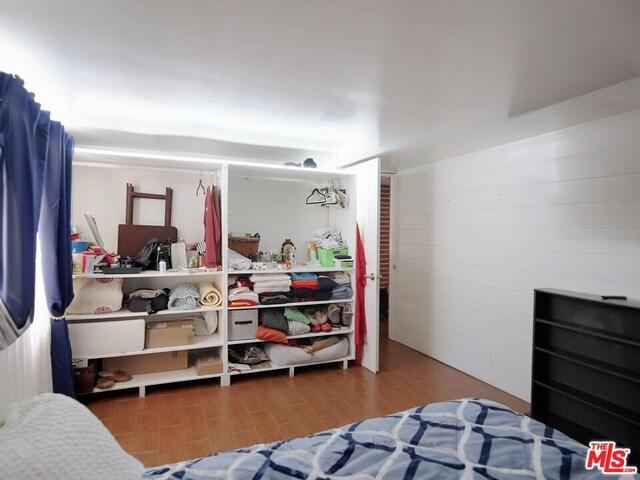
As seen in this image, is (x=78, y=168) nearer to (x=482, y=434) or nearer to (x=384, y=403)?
(x=384, y=403)

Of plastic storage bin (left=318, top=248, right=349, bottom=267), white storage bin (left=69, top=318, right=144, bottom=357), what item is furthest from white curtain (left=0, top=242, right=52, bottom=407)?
plastic storage bin (left=318, top=248, right=349, bottom=267)

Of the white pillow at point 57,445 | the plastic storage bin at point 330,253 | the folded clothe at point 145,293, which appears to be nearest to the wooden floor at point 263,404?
the folded clothe at point 145,293

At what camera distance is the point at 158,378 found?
3.20 meters

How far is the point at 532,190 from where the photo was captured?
3078 millimetres

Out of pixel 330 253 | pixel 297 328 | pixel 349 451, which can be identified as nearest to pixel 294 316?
pixel 297 328

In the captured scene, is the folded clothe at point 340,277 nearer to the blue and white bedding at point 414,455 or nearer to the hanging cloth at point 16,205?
the blue and white bedding at point 414,455

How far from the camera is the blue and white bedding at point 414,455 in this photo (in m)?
1.31

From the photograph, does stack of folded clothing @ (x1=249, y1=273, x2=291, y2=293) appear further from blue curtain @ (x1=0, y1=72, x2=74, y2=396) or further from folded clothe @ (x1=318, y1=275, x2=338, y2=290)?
blue curtain @ (x1=0, y1=72, x2=74, y2=396)

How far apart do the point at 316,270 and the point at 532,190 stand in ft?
6.83

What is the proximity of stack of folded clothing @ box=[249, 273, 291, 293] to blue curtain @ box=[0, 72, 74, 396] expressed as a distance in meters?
1.59

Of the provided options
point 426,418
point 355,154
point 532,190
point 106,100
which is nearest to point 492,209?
point 532,190

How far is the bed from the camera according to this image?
38.4 inches

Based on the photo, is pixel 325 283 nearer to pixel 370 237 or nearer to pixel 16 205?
pixel 370 237

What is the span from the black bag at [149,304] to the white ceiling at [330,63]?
4.90 feet
